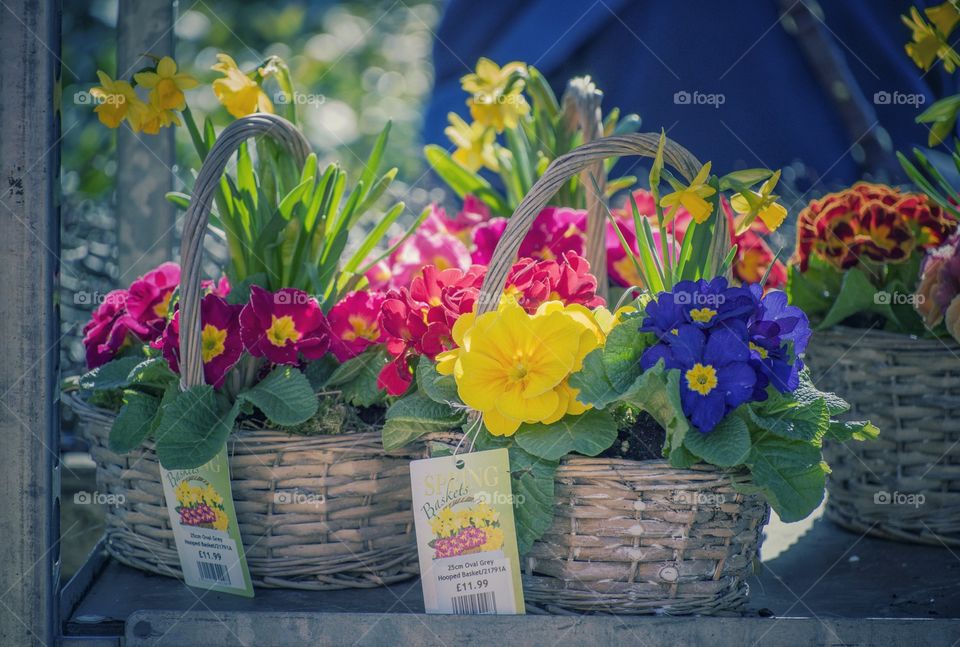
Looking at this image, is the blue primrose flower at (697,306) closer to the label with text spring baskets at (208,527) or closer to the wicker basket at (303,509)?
Answer: the wicker basket at (303,509)

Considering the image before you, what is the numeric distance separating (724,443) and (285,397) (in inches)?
17.6

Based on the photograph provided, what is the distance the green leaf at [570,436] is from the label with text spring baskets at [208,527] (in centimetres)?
33

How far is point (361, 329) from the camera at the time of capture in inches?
44.3

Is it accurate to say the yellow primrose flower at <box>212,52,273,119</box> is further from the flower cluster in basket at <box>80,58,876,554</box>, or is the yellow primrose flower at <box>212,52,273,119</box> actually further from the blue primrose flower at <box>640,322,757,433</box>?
the blue primrose flower at <box>640,322,757,433</box>

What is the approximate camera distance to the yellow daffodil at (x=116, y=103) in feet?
3.53

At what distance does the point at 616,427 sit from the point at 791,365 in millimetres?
164

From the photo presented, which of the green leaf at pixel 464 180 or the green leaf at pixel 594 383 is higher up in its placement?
the green leaf at pixel 464 180

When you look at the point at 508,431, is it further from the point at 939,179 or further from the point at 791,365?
the point at 939,179

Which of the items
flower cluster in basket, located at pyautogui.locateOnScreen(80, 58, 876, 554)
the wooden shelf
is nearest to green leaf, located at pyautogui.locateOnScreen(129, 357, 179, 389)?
flower cluster in basket, located at pyautogui.locateOnScreen(80, 58, 876, 554)

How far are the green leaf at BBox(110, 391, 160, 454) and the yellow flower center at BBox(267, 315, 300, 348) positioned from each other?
5.9 inches

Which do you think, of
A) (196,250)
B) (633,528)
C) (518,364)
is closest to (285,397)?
(196,250)

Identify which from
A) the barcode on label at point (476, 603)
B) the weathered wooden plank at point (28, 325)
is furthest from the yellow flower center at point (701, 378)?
the weathered wooden plank at point (28, 325)

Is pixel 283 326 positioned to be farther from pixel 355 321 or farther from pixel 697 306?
pixel 697 306

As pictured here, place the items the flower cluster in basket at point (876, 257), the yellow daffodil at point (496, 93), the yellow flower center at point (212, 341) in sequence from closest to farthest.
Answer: the yellow flower center at point (212, 341)
the flower cluster in basket at point (876, 257)
the yellow daffodil at point (496, 93)
